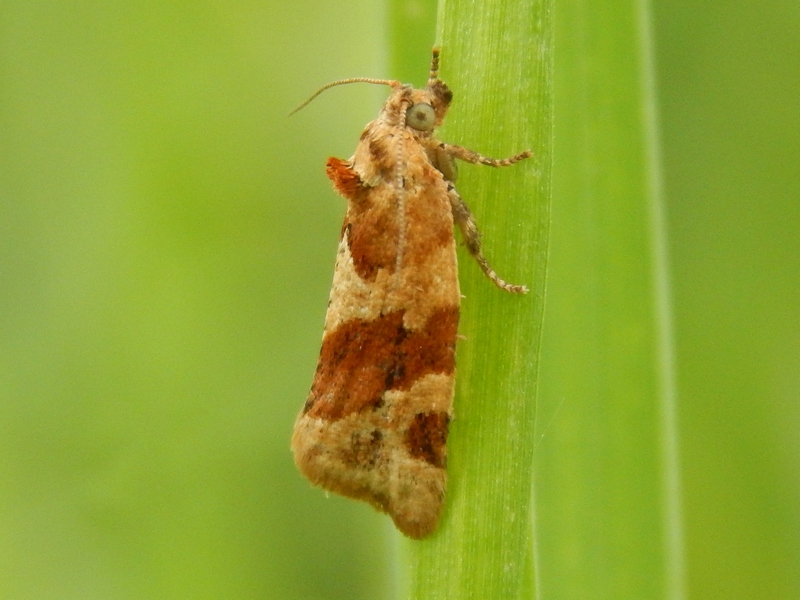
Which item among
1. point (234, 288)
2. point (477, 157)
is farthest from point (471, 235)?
point (234, 288)

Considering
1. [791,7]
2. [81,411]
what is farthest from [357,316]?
[791,7]

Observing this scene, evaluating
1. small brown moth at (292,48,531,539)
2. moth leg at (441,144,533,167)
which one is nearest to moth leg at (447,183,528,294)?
small brown moth at (292,48,531,539)

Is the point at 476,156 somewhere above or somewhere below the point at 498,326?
above

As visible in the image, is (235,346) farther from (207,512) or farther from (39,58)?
(39,58)

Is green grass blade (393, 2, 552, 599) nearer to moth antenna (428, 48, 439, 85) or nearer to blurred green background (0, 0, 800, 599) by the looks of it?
moth antenna (428, 48, 439, 85)

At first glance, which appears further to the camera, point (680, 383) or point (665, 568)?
point (680, 383)

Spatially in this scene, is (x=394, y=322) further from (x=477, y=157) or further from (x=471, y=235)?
(x=477, y=157)

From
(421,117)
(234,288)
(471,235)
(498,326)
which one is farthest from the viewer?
(234,288)
